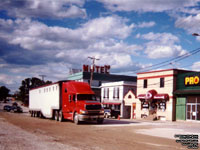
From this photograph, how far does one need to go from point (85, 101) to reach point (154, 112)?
21.8m

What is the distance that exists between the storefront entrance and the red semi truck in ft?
54.8

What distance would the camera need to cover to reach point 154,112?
43312mm

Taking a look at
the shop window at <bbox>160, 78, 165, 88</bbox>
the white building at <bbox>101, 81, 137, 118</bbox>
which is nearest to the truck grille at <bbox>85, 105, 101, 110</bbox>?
the shop window at <bbox>160, 78, 165, 88</bbox>

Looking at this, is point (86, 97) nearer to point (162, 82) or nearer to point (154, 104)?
point (162, 82)

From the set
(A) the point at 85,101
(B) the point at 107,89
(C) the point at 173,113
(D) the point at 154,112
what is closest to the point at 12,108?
(B) the point at 107,89

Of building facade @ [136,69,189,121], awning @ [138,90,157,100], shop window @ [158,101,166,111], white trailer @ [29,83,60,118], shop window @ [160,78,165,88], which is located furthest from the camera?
awning @ [138,90,157,100]

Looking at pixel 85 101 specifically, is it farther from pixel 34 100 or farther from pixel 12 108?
pixel 12 108

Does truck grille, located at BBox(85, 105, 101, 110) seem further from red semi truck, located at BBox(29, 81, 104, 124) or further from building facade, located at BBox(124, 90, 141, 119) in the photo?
building facade, located at BBox(124, 90, 141, 119)

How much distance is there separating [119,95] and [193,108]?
2073cm

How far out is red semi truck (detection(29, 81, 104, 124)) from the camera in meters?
24.1

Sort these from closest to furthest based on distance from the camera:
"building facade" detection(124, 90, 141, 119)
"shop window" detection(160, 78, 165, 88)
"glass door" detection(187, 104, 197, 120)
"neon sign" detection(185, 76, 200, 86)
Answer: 1. "neon sign" detection(185, 76, 200, 86)
2. "glass door" detection(187, 104, 197, 120)
3. "shop window" detection(160, 78, 165, 88)
4. "building facade" detection(124, 90, 141, 119)

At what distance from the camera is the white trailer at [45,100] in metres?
29.4

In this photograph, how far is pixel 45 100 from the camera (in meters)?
33.6

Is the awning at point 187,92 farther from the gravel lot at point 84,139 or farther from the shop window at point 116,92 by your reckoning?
the shop window at point 116,92
